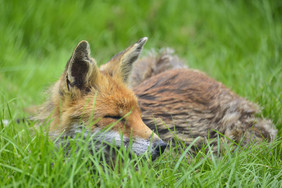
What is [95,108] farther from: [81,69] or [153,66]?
[153,66]

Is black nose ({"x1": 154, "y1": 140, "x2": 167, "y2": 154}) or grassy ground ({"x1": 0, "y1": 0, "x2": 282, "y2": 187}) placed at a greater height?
grassy ground ({"x1": 0, "y1": 0, "x2": 282, "y2": 187})

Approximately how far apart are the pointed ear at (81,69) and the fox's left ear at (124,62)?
1.56 feet

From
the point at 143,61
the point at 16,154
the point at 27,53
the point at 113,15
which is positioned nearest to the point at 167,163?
the point at 16,154

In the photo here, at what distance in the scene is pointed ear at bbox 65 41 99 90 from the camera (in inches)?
163

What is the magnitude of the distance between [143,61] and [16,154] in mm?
3590

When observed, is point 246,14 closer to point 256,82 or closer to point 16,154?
point 256,82

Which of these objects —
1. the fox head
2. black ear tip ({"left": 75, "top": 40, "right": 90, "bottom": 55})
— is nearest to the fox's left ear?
the fox head

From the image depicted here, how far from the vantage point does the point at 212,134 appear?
16.5ft

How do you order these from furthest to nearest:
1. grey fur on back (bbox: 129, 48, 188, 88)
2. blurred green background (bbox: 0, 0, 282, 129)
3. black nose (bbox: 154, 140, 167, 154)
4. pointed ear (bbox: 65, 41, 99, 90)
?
blurred green background (bbox: 0, 0, 282, 129), grey fur on back (bbox: 129, 48, 188, 88), pointed ear (bbox: 65, 41, 99, 90), black nose (bbox: 154, 140, 167, 154)

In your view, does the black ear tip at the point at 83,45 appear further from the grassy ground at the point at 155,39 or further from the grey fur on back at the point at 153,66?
the grey fur on back at the point at 153,66

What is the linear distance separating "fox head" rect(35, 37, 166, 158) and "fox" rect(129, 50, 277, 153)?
645 mm

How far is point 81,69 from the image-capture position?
4.32m

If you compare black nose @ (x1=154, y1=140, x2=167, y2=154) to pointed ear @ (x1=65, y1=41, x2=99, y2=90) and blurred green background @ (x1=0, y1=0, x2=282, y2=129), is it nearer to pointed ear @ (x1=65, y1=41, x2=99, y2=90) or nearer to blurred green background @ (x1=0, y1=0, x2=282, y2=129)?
pointed ear @ (x1=65, y1=41, x2=99, y2=90)

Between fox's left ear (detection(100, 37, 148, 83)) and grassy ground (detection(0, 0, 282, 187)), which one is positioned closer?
fox's left ear (detection(100, 37, 148, 83))
